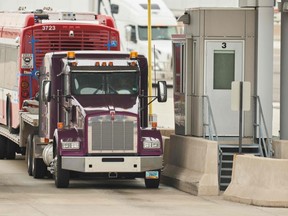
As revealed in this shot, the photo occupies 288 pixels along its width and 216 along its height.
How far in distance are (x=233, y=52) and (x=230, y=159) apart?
225 cm

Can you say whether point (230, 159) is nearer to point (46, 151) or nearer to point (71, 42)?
point (46, 151)

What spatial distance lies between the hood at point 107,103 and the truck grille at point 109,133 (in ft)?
0.72

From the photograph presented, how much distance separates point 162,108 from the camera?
50.8 metres

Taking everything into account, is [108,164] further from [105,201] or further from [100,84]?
[100,84]

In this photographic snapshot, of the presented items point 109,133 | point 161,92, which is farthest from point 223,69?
point 109,133

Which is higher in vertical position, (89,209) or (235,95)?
(235,95)

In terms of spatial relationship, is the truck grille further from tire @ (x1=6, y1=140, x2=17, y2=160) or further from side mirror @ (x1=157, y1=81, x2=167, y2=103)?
tire @ (x1=6, y1=140, x2=17, y2=160)

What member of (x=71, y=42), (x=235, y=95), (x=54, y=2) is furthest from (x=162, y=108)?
(x=235, y=95)

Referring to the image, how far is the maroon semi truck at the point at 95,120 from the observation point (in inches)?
942

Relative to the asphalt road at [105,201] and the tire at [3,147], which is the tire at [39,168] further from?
the tire at [3,147]

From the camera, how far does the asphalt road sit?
2036cm

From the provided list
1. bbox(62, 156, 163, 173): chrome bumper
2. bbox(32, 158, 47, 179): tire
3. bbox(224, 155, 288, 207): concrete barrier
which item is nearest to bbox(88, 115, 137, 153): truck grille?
bbox(62, 156, 163, 173): chrome bumper

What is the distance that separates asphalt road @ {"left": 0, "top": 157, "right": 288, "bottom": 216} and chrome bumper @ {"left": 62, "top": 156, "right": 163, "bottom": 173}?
425 mm

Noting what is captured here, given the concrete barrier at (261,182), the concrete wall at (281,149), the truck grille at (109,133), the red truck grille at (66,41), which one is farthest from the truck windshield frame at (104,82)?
the red truck grille at (66,41)
